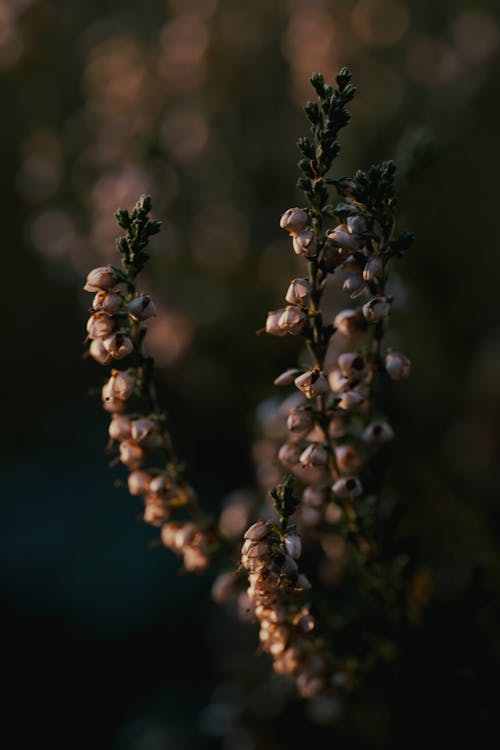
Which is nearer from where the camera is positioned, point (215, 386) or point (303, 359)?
point (303, 359)

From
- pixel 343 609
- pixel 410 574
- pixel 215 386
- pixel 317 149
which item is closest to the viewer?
pixel 317 149

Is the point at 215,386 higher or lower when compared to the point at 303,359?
higher

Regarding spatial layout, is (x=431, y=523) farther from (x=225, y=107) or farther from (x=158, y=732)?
(x=225, y=107)

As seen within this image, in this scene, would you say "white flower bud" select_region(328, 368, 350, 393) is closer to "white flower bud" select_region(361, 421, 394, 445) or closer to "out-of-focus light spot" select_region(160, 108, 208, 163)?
"white flower bud" select_region(361, 421, 394, 445)

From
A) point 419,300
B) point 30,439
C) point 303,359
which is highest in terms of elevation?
point 30,439

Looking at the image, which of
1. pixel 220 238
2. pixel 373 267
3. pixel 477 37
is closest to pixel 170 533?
pixel 373 267

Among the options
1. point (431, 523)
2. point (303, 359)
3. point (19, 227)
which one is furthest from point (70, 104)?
point (431, 523)

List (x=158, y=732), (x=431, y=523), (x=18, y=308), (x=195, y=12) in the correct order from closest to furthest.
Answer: (x=431, y=523) → (x=158, y=732) → (x=195, y=12) → (x=18, y=308)
